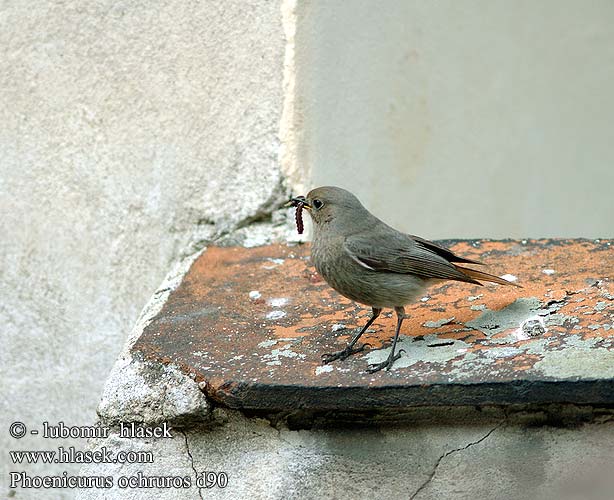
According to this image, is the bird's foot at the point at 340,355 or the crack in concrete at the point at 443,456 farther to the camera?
the bird's foot at the point at 340,355

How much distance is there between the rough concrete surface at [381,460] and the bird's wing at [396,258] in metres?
0.69

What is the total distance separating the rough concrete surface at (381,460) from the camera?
262 cm

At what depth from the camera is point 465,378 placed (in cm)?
264

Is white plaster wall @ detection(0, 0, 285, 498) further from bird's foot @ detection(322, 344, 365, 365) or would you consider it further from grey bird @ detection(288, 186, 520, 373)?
bird's foot @ detection(322, 344, 365, 365)

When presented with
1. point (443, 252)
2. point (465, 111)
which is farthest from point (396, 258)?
point (465, 111)

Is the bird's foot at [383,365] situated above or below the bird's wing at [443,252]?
below

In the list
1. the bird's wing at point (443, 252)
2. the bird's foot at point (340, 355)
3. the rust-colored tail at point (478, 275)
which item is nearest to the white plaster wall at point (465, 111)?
the bird's wing at point (443, 252)

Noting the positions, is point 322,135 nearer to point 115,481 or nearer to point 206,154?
point 206,154

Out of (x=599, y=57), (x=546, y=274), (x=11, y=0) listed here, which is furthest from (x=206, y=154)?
(x=599, y=57)

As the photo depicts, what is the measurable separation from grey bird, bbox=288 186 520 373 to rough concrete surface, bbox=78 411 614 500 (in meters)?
0.41

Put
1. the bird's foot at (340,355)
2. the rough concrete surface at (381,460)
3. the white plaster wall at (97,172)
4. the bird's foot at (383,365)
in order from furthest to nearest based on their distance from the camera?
1. the white plaster wall at (97,172)
2. the bird's foot at (340,355)
3. the bird's foot at (383,365)
4. the rough concrete surface at (381,460)

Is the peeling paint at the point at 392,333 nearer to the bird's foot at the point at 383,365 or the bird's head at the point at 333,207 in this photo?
the bird's foot at the point at 383,365

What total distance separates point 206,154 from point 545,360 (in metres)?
1.98

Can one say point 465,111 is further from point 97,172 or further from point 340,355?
point 340,355
